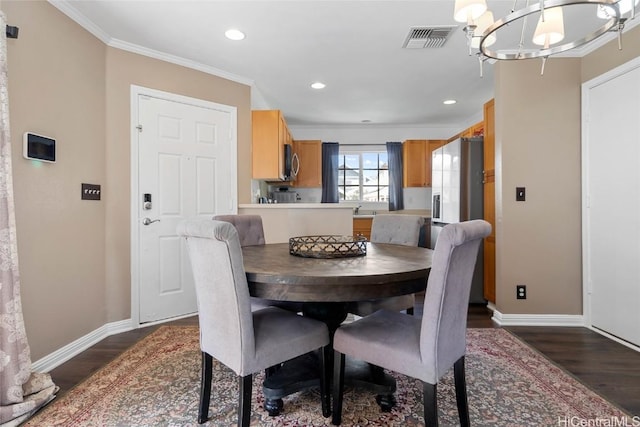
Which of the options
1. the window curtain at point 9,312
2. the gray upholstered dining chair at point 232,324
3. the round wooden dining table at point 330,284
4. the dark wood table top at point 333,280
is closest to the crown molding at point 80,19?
the window curtain at point 9,312

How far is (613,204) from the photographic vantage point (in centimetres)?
257

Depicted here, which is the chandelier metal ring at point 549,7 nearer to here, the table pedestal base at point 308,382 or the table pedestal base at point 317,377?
the table pedestal base at point 317,377

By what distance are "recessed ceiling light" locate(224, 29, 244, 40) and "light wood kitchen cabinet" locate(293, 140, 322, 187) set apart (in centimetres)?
284

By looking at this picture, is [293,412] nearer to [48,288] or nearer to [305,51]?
[48,288]

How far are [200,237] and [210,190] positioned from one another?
81.4 inches

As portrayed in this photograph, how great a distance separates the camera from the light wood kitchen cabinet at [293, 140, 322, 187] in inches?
217

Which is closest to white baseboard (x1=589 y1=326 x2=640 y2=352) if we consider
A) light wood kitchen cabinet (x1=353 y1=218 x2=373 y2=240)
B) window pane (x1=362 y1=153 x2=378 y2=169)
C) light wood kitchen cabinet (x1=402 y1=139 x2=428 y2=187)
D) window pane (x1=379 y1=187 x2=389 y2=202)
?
light wood kitchen cabinet (x1=353 y1=218 x2=373 y2=240)

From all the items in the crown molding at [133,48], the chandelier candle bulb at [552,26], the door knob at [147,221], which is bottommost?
the door knob at [147,221]

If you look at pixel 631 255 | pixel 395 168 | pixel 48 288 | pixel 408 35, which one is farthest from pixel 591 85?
pixel 48 288

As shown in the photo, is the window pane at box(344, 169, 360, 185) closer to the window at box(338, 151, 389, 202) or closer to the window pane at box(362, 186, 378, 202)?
the window at box(338, 151, 389, 202)

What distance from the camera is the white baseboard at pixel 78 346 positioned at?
2070 mm

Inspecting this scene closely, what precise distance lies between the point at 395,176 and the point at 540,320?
3186 mm

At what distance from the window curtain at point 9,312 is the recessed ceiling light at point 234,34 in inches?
53.4

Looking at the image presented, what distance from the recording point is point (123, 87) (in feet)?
9.18
